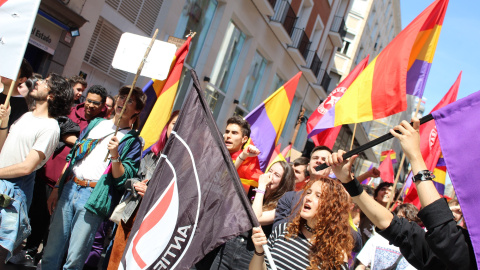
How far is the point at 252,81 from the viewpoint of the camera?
1870 centimetres

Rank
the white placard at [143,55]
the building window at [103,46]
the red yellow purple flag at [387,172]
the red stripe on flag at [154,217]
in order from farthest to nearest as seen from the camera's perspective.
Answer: the red yellow purple flag at [387,172], the building window at [103,46], the white placard at [143,55], the red stripe on flag at [154,217]

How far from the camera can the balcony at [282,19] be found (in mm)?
17895

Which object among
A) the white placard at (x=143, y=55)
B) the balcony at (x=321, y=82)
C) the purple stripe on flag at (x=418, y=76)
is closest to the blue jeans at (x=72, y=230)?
the white placard at (x=143, y=55)

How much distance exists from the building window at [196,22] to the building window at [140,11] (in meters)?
1.01

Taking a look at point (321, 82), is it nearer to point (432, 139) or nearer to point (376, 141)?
point (432, 139)

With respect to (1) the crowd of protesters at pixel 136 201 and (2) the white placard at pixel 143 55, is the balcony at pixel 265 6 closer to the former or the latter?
(1) the crowd of protesters at pixel 136 201

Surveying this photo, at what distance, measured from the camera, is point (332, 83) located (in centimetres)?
3234

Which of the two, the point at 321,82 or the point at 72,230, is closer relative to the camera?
the point at 72,230

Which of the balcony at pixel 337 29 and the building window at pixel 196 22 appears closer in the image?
the building window at pixel 196 22

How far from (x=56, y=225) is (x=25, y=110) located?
991 millimetres

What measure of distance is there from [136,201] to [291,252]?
1.46m

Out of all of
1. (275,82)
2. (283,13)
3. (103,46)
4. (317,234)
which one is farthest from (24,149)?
(275,82)

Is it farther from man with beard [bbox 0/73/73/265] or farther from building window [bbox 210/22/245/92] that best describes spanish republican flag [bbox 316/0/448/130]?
building window [bbox 210/22/245/92]

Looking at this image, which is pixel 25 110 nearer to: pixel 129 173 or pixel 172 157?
pixel 129 173
